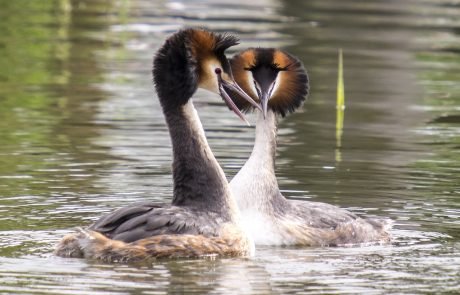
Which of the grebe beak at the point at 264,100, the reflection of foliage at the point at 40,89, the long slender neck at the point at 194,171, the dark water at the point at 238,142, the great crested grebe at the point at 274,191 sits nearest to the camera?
the dark water at the point at 238,142

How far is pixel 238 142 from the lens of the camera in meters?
16.3

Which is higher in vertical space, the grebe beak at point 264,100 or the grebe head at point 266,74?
the grebe head at point 266,74

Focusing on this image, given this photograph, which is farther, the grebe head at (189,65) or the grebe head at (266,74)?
the grebe head at (266,74)

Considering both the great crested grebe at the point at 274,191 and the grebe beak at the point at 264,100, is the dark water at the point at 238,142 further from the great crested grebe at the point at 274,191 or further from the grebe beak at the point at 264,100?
the grebe beak at the point at 264,100

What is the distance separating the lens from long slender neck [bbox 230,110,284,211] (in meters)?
12.1

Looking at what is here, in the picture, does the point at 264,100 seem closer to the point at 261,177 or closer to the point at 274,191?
the point at 261,177

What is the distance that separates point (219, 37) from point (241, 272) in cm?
186

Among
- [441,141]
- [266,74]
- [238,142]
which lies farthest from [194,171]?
[441,141]

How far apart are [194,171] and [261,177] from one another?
1282 mm

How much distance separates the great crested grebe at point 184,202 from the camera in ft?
34.6

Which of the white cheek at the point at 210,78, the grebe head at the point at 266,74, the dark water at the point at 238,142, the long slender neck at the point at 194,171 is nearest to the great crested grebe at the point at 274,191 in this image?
the grebe head at the point at 266,74

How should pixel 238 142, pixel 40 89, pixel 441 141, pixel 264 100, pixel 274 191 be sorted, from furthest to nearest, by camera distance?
pixel 40 89, pixel 441 141, pixel 238 142, pixel 264 100, pixel 274 191

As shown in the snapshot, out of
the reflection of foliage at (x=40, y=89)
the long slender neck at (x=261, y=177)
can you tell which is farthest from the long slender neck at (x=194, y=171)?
the reflection of foliage at (x=40, y=89)

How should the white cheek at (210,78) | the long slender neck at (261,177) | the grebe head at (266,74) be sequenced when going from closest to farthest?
1. the white cheek at (210,78)
2. the long slender neck at (261,177)
3. the grebe head at (266,74)
